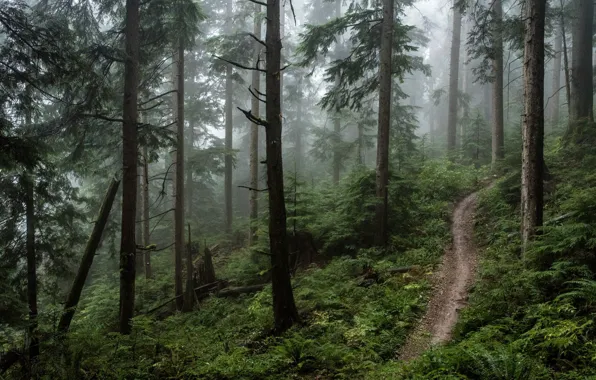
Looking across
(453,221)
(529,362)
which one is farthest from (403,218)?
(529,362)

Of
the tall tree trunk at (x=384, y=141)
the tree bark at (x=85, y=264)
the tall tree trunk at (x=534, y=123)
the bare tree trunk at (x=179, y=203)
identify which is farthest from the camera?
the bare tree trunk at (x=179, y=203)

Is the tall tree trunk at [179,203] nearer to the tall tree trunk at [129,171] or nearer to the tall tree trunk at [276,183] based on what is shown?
the tall tree trunk at [129,171]

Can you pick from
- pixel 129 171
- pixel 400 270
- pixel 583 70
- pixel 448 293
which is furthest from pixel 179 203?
pixel 583 70

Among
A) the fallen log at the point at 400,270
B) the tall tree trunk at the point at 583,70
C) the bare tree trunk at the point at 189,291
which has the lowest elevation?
the bare tree trunk at the point at 189,291

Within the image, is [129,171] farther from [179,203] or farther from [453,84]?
[453,84]

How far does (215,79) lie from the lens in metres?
26.4

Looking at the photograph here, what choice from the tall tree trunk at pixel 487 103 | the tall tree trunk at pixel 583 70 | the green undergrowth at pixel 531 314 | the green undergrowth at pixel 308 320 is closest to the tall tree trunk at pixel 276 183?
the green undergrowth at pixel 308 320

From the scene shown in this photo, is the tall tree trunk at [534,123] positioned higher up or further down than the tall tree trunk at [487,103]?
further down

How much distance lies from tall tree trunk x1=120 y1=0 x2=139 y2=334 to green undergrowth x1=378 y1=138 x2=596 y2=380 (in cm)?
685

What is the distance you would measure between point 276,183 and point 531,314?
16.7 feet

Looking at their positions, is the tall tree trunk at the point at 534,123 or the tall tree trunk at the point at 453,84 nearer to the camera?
the tall tree trunk at the point at 534,123

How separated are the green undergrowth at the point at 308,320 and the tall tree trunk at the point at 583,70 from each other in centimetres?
618

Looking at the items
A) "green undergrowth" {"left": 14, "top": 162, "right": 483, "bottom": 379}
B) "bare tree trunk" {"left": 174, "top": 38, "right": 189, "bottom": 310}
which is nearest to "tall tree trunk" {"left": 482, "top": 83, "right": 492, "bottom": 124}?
"green undergrowth" {"left": 14, "top": 162, "right": 483, "bottom": 379}

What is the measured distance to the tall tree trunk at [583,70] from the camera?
596 inches
